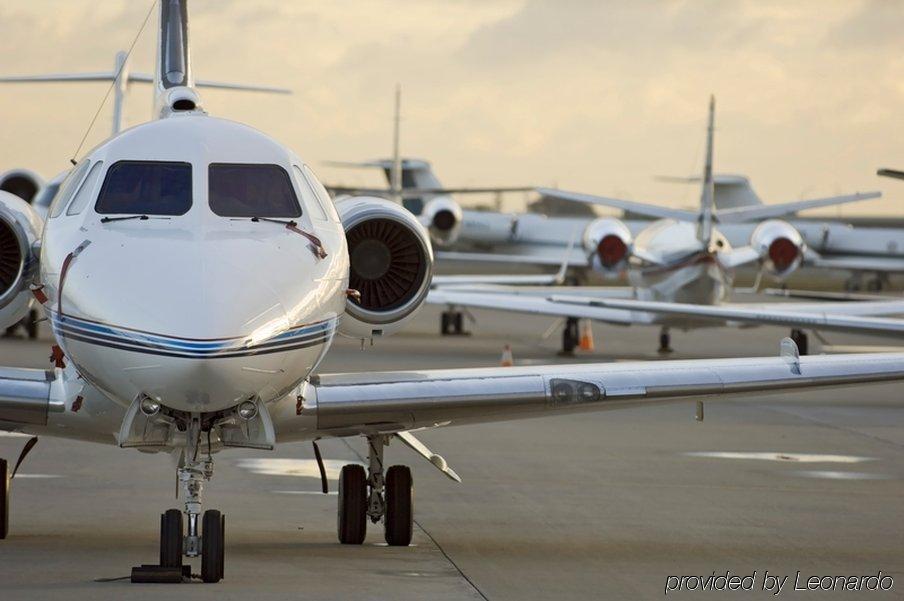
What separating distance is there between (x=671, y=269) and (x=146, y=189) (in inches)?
956

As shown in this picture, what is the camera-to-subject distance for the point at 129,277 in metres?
7.92

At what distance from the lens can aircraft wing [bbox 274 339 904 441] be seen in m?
9.27

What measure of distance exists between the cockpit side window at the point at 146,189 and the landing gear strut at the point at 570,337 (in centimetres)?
2301

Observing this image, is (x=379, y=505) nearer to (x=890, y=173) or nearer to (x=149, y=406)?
(x=149, y=406)

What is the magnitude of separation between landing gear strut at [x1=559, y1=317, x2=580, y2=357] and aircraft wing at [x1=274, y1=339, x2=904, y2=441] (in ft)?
69.6

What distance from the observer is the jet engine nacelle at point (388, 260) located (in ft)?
34.3

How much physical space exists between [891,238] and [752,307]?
55.4m

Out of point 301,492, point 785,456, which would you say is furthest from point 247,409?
point 785,456

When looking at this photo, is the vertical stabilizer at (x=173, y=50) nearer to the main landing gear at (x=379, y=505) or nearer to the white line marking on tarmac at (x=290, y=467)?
the main landing gear at (x=379, y=505)

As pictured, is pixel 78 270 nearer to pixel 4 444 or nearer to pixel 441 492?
pixel 441 492

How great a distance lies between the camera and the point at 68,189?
9203 mm

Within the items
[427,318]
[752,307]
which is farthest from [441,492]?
[427,318]

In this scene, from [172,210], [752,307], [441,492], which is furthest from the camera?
[752,307]

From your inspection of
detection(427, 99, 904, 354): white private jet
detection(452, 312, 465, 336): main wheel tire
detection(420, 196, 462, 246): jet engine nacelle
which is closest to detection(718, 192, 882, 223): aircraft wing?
detection(427, 99, 904, 354): white private jet
